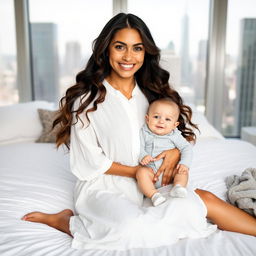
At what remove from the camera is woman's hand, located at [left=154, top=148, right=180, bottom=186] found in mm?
1564

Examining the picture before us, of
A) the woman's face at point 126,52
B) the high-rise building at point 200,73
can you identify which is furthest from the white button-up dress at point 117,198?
the high-rise building at point 200,73

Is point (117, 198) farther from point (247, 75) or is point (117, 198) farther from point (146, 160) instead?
point (247, 75)

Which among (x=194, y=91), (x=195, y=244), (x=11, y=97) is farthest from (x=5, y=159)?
(x=194, y=91)

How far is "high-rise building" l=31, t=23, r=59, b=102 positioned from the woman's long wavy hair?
210 cm

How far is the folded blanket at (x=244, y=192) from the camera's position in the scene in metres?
1.46

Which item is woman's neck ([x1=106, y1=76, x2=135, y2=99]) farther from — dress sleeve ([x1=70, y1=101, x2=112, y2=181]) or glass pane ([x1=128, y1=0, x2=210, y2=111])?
glass pane ([x1=128, y1=0, x2=210, y2=111])

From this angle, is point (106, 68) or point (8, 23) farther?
point (8, 23)

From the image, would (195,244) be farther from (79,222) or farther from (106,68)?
(106,68)

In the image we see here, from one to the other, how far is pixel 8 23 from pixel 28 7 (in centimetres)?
28

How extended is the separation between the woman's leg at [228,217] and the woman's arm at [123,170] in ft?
1.08

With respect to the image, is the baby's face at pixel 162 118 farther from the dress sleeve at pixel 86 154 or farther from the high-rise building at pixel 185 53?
the high-rise building at pixel 185 53

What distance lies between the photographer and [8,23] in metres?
3.65

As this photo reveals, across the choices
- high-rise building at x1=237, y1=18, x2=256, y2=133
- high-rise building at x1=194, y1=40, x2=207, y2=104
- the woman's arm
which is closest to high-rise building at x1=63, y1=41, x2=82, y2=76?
high-rise building at x1=194, y1=40, x2=207, y2=104

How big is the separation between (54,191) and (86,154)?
0.34 meters
